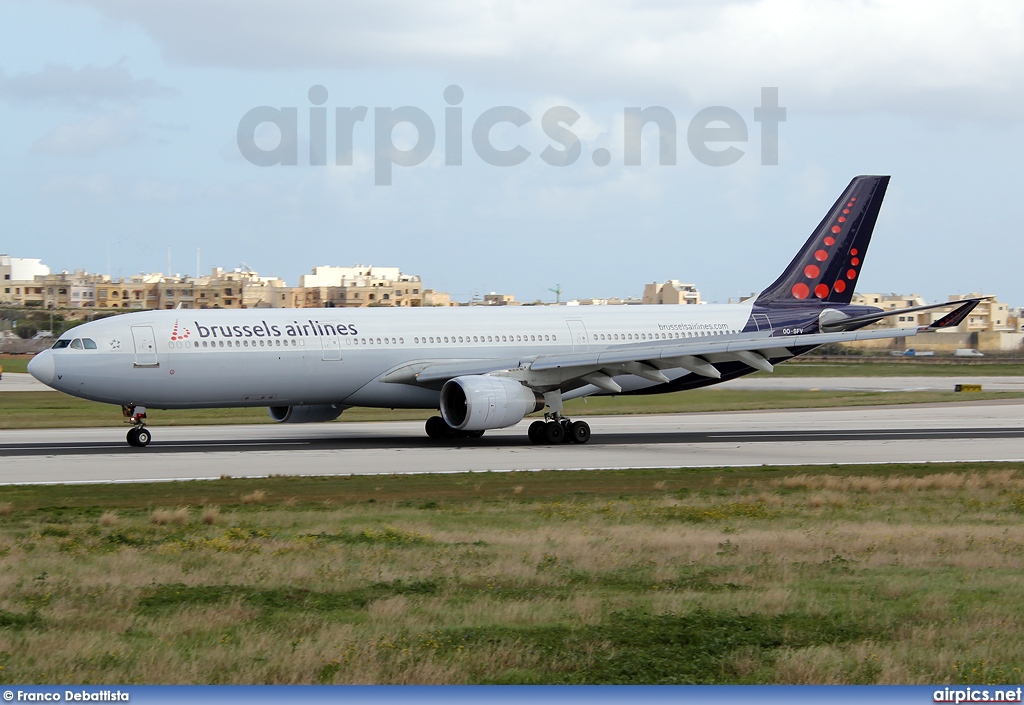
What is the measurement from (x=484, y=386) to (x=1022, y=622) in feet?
75.9

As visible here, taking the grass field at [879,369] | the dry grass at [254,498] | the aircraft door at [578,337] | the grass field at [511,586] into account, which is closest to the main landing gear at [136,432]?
the grass field at [511,586]

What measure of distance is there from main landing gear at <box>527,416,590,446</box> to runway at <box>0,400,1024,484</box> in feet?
1.76

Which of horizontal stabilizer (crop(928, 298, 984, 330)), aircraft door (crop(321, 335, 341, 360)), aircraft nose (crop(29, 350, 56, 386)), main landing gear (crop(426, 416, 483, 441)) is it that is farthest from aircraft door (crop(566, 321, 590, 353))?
aircraft nose (crop(29, 350, 56, 386))

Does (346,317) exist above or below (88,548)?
above

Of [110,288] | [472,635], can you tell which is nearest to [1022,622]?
[472,635]

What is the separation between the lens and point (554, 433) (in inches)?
1442

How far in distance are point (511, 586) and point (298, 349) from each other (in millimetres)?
21765

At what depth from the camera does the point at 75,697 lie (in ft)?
25.4

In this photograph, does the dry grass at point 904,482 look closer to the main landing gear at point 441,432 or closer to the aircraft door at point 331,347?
the main landing gear at point 441,432

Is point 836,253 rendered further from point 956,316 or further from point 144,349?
point 144,349

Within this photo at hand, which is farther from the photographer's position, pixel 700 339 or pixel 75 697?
pixel 700 339

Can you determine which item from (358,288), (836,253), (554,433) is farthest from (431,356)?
(358,288)

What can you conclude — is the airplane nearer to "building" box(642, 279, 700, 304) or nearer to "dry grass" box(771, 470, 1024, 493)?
"dry grass" box(771, 470, 1024, 493)

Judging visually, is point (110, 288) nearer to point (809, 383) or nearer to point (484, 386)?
point (809, 383)
